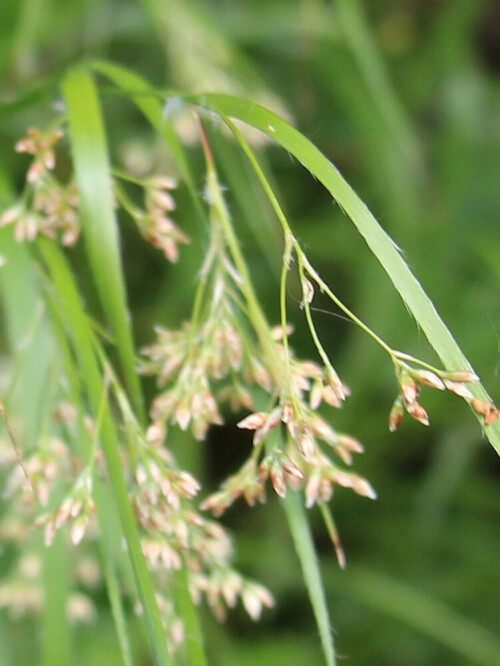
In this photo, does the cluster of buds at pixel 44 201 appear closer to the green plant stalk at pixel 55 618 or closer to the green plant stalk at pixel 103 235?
the green plant stalk at pixel 103 235

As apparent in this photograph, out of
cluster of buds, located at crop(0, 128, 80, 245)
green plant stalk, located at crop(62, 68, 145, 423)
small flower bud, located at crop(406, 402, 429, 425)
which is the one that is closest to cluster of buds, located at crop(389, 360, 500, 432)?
small flower bud, located at crop(406, 402, 429, 425)

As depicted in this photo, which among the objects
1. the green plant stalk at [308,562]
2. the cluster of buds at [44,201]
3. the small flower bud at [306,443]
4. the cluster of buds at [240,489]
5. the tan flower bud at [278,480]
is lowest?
the green plant stalk at [308,562]

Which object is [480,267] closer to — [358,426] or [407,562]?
[358,426]

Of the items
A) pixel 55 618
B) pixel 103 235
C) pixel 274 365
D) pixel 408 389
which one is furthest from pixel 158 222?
pixel 55 618

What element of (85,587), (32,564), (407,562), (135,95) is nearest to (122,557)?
(32,564)

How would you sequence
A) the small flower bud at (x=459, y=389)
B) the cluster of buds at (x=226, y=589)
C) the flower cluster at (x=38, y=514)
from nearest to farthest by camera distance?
the small flower bud at (x=459, y=389)
the flower cluster at (x=38, y=514)
the cluster of buds at (x=226, y=589)

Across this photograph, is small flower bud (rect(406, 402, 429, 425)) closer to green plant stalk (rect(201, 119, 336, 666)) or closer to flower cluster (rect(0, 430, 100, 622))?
green plant stalk (rect(201, 119, 336, 666))

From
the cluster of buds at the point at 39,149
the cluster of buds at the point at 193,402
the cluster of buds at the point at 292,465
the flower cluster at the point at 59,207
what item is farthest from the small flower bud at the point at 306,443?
the cluster of buds at the point at 39,149
